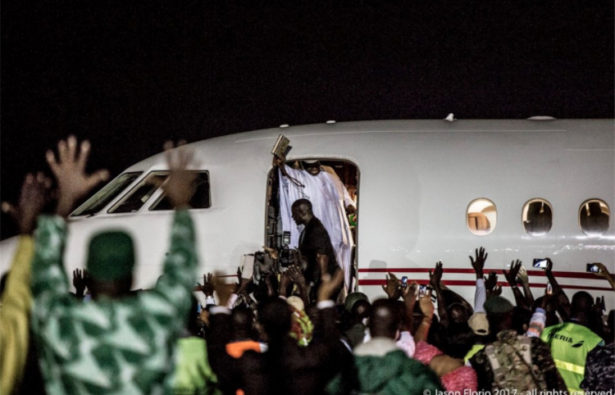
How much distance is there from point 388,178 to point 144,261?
140 inches

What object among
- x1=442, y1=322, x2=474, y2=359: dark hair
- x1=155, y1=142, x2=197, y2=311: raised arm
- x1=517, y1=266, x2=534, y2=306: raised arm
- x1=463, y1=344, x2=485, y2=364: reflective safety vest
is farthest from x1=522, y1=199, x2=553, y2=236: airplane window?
x1=155, y1=142, x2=197, y2=311: raised arm


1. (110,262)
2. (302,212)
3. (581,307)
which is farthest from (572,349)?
(302,212)

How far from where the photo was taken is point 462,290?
995cm

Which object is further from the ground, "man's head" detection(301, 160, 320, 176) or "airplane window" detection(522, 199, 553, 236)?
"man's head" detection(301, 160, 320, 176)

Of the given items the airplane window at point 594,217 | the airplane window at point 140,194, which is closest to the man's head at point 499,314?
the airplane window at point 594,217

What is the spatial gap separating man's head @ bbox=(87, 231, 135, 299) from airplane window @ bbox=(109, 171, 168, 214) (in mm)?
6712

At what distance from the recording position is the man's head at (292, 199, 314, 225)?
10.2 metres

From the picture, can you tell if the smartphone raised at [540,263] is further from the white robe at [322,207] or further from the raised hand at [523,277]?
the white robe at [322,207]

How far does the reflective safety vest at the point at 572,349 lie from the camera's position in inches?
224

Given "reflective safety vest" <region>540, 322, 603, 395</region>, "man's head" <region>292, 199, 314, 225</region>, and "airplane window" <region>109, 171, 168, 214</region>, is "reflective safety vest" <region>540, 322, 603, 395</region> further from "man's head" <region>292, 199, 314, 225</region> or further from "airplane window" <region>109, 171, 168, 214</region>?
"airplane window" <region>109, 171, 168, 214</region>

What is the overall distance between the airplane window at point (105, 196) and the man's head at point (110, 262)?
681 cm

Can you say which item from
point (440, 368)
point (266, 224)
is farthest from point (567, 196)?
point (440, 368)

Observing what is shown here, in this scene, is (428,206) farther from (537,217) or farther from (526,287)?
(526,287)

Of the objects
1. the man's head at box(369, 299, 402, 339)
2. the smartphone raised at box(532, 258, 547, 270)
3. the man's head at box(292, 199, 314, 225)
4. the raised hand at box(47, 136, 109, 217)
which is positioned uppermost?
the raised hand at box(47, 136, 109, 217)
